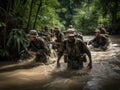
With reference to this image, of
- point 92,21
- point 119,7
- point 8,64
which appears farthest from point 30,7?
point 92,21

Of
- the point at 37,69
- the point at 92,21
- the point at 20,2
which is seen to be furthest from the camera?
the point at 92,21

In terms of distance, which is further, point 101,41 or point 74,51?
point 101,41

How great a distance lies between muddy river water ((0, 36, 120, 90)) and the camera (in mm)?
6617

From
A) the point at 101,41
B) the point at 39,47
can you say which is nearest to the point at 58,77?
the point at 39,47

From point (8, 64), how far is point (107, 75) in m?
4.02

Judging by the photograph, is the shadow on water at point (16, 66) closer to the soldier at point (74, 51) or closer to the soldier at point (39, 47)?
the soldier at point (39, 47)

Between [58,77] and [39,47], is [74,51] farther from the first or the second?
[39,47]

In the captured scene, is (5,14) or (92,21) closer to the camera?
(5,14)

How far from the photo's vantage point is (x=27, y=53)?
1080 centimetres

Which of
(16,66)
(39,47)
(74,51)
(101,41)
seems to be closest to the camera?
(74,51)

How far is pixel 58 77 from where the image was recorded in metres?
7.62

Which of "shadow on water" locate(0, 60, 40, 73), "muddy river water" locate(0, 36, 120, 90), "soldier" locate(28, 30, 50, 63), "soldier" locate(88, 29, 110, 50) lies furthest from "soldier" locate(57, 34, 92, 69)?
"soldier" locate(88, 29, 110, 50)

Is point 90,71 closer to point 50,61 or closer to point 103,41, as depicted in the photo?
point 50,61

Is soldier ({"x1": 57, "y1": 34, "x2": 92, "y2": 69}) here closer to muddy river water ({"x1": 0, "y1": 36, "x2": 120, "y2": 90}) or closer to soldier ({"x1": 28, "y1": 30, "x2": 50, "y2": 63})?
muddy river water ({"x1": 0, "y1": 36, "x2": 120, "y2": 90})
